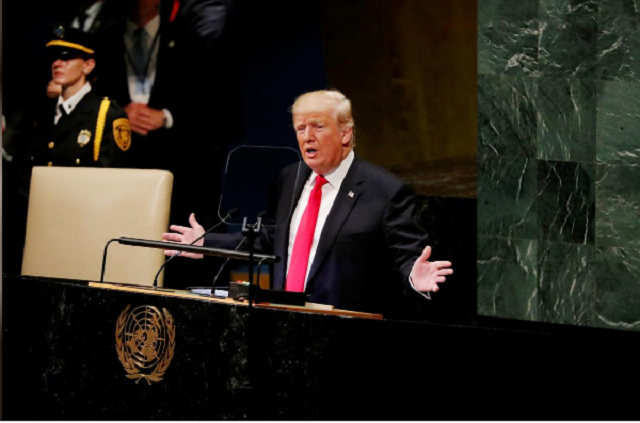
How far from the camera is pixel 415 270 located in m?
3.14

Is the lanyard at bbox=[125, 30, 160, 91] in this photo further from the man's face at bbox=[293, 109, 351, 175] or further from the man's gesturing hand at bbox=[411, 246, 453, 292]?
the man's gesturing hand at bbox=[411, 246, 453, 292]

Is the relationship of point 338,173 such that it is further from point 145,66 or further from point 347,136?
point 145,66

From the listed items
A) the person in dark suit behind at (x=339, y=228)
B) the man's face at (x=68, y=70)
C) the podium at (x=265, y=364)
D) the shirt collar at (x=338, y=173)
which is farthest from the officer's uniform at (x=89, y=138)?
the podium at (x=265, y=364)

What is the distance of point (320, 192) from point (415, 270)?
68 cm

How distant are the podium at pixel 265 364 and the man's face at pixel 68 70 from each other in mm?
2739

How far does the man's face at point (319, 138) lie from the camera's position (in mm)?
3646

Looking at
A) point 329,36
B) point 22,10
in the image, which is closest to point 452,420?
point 329,36

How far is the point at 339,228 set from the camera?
3.60m

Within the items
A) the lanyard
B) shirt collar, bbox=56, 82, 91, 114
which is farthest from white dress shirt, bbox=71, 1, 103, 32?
shirt collar, bbox=56, 82, 91, 114

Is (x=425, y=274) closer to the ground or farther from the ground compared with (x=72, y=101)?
closer to the ground

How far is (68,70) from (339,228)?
275cm

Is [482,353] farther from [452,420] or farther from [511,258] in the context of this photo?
[511,258]

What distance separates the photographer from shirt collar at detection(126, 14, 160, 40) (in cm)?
621

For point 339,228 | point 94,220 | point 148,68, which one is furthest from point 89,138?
point 339,228
